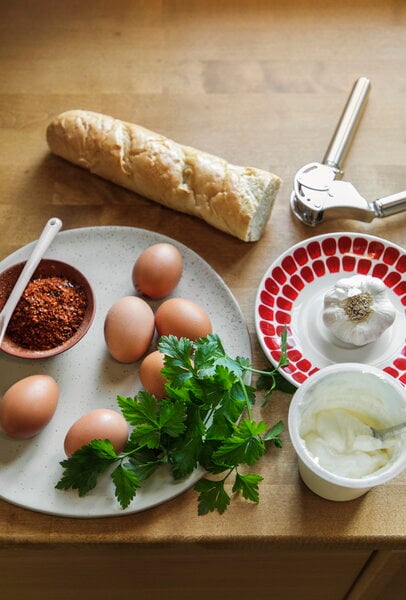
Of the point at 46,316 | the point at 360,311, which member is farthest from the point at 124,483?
the point at 360,311

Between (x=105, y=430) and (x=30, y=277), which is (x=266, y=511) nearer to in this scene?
(x=105, y=430)

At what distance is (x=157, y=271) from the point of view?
100 centimetres

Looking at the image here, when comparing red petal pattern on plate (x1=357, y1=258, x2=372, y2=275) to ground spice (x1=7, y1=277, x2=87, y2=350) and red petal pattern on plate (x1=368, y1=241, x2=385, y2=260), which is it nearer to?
red petal pattern on plate (x1=368, y1=241, x2=385, y2=260)

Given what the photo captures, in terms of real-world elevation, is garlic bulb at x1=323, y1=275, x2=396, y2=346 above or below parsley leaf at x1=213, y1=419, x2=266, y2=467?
above

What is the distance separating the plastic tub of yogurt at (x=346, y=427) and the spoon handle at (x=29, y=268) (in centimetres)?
43

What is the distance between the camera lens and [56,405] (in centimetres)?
94

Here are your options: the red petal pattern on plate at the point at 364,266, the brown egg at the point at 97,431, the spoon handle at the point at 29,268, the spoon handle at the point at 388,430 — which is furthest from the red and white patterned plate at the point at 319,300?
the spoon handle at the point at 29,268

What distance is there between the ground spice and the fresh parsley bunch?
17 centimetres

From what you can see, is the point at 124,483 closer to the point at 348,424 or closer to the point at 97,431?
the point at 97,431

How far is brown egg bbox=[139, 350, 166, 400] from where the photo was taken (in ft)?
3.03

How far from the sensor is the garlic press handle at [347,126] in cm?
113

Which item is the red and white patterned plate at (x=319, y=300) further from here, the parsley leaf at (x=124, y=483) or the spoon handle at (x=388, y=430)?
the parsley leaf at (x=124, y=483)

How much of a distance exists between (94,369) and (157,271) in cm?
17

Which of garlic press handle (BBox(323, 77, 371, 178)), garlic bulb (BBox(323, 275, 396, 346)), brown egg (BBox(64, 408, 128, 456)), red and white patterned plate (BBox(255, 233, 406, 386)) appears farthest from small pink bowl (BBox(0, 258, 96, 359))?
garlic press handle (BBox(323, 77, 371, 178))
